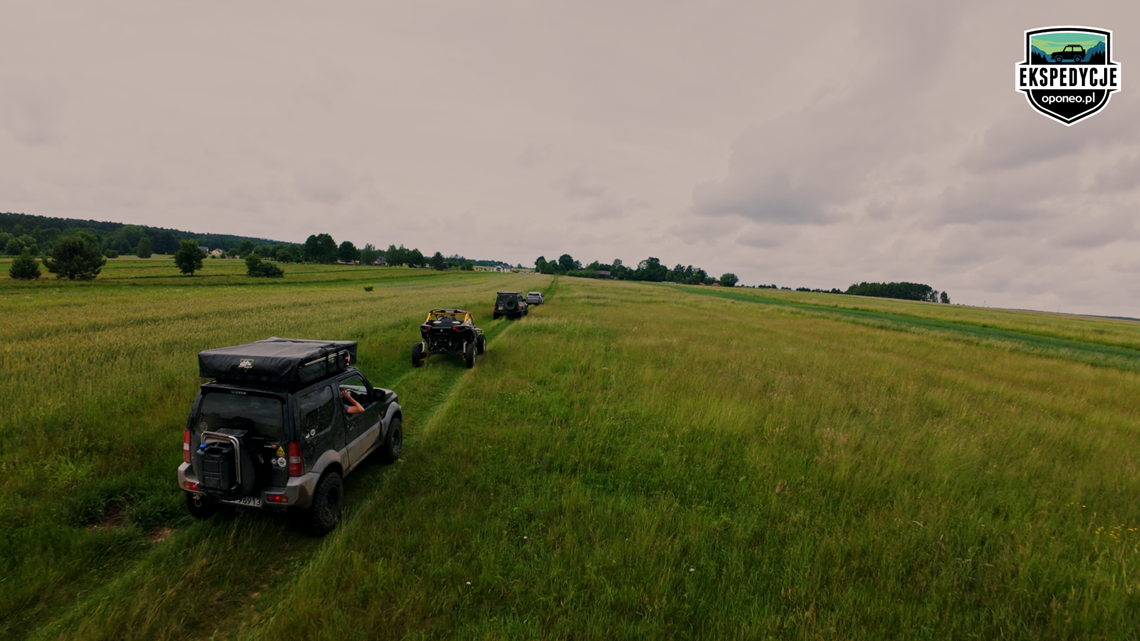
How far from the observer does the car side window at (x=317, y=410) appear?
16.4ft

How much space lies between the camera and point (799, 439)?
8109mm

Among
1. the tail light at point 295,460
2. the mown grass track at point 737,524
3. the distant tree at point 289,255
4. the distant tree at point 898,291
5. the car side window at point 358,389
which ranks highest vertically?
the distant tree at point 898,291

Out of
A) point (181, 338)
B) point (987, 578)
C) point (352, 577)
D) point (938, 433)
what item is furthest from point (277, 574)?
point (181, 338)

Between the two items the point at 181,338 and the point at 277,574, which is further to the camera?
the point at 181,338

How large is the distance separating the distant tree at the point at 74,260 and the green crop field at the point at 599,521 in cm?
6068

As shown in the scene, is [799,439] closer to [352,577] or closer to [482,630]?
[482,630]

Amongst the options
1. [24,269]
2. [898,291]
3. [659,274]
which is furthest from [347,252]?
[898,291]

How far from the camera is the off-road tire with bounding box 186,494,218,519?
502cm

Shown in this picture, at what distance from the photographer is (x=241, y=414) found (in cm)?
482

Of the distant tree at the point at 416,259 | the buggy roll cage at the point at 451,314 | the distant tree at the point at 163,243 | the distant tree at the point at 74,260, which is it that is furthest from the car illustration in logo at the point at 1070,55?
the distant tree at the point at 163,243

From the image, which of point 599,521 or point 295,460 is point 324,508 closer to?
point 295,460

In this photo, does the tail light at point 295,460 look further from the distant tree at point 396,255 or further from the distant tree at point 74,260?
the distant tree at point 396,255

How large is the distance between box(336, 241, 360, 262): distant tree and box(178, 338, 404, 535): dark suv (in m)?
148

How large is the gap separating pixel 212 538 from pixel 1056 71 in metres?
28.1
